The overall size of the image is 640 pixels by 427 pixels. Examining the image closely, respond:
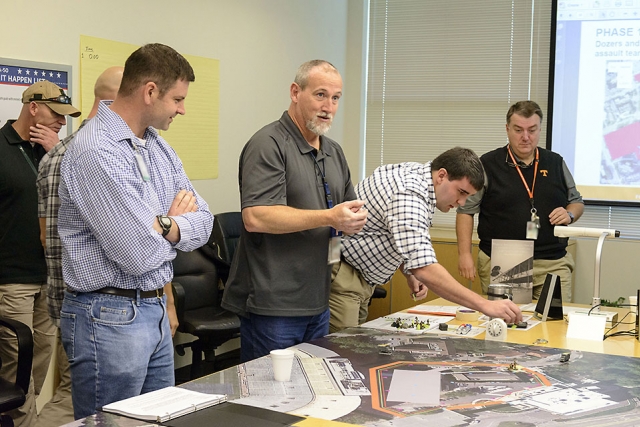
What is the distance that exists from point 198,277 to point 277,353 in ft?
8.39

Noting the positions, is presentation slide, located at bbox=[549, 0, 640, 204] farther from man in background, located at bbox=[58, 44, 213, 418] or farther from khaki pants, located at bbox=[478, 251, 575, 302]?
man in background, located at bbox=[58, 44, 213, 418]

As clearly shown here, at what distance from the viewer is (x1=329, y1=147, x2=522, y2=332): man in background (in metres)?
2.85

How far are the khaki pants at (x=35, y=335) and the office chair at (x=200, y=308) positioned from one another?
0.75m

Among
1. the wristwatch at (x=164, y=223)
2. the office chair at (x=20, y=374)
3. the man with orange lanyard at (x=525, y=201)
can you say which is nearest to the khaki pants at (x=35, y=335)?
the office chair at (x=20, y=374)

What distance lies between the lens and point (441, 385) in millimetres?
2170

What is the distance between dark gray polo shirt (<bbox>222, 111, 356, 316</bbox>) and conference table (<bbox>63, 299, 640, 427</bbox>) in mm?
201

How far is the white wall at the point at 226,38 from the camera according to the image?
148 inches

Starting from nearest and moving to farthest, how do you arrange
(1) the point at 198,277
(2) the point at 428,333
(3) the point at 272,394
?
(3) the point at 272,394 < (2) the point at 428,333 < (1) the point at 198,277

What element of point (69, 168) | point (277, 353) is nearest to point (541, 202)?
point (277, 353)

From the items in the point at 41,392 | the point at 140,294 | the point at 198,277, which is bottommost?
the point at 41,392

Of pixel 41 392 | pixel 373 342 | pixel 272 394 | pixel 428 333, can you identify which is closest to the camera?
pixel 272 394

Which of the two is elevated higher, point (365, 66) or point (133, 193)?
point (365, 66)

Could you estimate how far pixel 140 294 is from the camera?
2217 millimetres

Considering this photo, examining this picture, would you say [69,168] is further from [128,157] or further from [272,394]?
[272,394]
